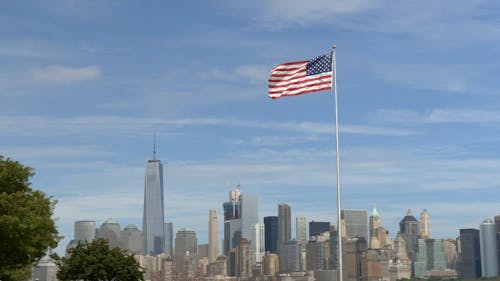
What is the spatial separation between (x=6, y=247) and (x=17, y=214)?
2355 mm

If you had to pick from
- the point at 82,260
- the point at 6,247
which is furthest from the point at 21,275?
the point at 82,260

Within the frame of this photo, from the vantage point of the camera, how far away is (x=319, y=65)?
1935 inches

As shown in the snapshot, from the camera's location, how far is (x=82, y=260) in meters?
75.8

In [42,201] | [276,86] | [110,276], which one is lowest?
[110,276]

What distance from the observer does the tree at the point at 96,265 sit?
2970 inches

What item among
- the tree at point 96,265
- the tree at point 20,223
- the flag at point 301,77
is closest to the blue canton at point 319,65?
the flag at point 301,77

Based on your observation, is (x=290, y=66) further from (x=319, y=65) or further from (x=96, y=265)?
(x=96, y=265)

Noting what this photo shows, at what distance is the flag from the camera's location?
160 ft

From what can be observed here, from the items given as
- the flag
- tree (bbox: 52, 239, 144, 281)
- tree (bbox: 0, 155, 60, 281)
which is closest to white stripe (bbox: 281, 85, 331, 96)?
the flag

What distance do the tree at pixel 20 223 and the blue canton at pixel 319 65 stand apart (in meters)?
18.6

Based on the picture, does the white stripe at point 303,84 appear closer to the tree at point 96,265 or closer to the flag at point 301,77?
the flag at point 301,77

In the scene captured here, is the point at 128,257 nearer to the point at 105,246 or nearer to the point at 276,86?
the point at 105,246

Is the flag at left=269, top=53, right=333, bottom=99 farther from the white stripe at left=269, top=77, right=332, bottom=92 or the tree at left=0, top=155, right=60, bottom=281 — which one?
the tree at left=0, top=155, right=60, bottom=281

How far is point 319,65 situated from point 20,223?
19.6 m
